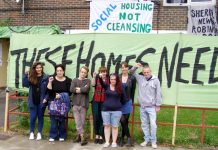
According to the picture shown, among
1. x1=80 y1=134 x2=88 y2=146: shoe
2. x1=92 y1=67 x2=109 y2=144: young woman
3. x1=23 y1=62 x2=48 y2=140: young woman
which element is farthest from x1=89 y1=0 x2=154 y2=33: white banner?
x1=80 y1=134 x2=88 y2=146: shoe

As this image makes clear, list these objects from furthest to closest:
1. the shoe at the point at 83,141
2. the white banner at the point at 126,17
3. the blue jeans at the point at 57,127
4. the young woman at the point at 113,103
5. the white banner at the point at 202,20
Answer: the white banner at the point at 202,20 → the white banner at the point at 126,17 → the blue jeans at the point at 57,127 → the shoe at the point at 83,141 → the young woman at the point at 113,103

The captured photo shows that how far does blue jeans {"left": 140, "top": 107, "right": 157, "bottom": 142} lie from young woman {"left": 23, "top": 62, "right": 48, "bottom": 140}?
193 centimetres

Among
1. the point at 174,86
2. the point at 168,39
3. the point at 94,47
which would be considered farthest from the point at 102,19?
the point at 174,86

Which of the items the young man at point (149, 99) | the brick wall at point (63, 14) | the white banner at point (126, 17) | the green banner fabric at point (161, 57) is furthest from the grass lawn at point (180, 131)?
the brick wall at point (63, 14)

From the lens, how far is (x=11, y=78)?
734 cm

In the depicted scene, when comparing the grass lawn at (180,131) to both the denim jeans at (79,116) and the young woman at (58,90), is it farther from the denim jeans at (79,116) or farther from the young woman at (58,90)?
the denim jeans at (79,116)

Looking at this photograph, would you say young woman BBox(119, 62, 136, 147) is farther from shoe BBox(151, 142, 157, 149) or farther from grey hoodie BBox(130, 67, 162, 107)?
shoe BBox(151, 142, 157, 149)

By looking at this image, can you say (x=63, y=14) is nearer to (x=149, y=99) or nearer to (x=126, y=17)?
(x=126, y=17)

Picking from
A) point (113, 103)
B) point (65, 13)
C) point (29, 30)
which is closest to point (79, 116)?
point (113, 103)

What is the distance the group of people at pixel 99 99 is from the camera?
6352 millimetres

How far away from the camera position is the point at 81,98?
6586 mm

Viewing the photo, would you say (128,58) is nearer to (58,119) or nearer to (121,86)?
(121,86)

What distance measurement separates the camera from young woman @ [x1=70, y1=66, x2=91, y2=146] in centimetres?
655

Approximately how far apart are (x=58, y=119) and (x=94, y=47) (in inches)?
61.6
